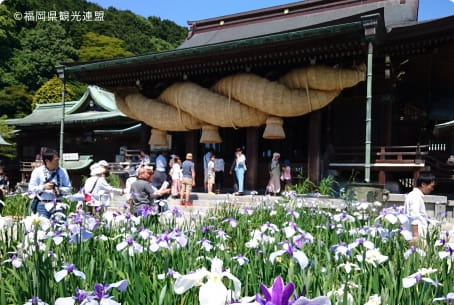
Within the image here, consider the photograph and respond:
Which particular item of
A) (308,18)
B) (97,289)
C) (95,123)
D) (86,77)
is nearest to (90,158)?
(95,123)

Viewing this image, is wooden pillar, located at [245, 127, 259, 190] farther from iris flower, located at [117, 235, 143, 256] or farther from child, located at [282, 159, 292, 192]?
iris flower, located at [117, 235, 143, 256]

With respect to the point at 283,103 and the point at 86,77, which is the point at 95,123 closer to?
the point at 86,77

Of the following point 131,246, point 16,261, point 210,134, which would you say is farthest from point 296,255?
point 210,134

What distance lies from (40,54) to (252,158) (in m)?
31.0

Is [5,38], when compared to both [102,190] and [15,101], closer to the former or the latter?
[15,101]

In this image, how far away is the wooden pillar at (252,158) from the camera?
35.9 feet

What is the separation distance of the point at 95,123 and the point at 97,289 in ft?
58.4

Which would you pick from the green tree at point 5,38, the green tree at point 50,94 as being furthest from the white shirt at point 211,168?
the green tree at point 5,38

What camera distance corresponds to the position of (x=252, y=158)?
1100cm

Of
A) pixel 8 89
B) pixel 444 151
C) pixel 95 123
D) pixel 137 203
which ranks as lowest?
pixel 137 203

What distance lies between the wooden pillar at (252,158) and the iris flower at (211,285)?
9875 mm

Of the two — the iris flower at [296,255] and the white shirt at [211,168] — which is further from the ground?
the white shirt at [211,168]

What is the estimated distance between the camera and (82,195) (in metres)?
2.74

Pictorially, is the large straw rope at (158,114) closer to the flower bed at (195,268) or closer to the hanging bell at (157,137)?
the hanging bell at (157,137)
